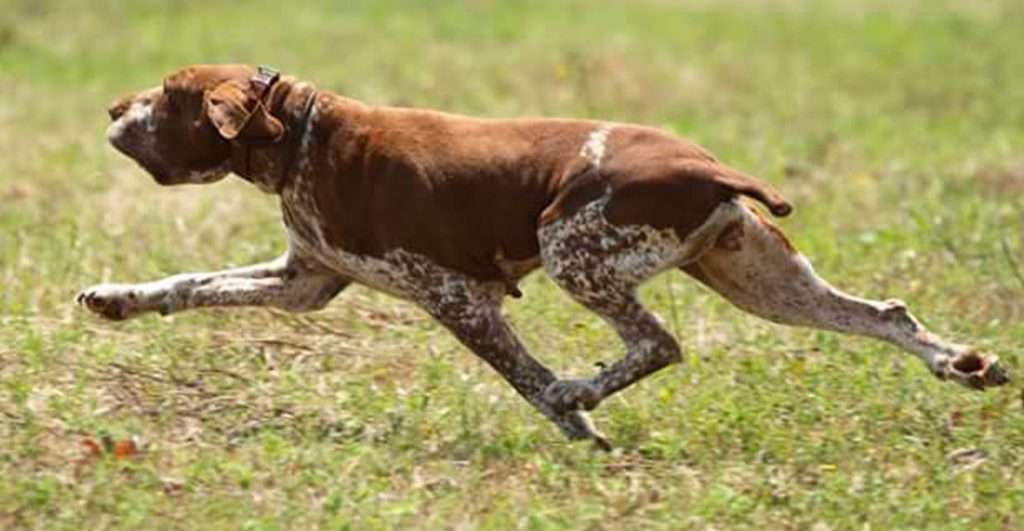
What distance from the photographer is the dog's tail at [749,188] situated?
7859 millimetres

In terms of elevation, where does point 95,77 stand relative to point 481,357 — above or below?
below

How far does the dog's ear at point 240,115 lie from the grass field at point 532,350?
905 mm

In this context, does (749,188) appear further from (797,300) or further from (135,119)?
(135,119)

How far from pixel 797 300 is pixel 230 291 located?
6.53 ft

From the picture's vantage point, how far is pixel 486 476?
24.6 ft

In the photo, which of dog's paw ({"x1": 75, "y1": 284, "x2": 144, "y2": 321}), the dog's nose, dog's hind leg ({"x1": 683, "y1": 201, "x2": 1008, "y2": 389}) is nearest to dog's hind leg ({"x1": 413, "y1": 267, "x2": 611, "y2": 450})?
dog's hind leg ({"x1": 683, "y1": 201, "x2": 1008, "y2": 389})

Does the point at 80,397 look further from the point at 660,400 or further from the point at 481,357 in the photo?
the point at 660,400

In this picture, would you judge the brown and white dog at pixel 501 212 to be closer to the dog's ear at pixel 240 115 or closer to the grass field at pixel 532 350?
the dog's ear at pixel 240 115

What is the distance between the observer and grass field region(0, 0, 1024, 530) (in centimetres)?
725

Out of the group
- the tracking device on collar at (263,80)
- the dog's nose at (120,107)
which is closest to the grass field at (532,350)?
the dog's nose at (120,107)

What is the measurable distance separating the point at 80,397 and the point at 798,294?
8.02 feet

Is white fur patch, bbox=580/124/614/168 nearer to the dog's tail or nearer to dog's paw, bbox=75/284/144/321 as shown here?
the dog's tail

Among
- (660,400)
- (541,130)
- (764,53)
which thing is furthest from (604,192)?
(764,53)

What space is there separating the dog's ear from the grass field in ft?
2.97
